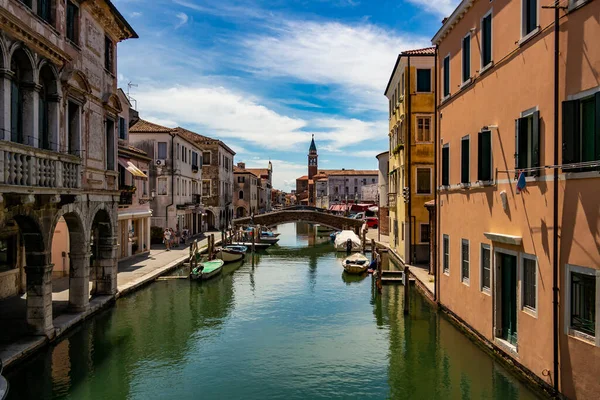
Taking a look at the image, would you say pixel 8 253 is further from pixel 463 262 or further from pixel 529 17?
pixel 529 17

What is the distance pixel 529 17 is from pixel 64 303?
16.1 meters

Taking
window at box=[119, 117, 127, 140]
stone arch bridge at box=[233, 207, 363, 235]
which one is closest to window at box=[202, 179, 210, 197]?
→ stone arch bridge at box=[233, 207, 363, 235]

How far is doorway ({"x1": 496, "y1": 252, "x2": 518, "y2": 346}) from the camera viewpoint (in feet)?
36.6

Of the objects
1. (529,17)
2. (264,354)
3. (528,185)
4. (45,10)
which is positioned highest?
(45,10)

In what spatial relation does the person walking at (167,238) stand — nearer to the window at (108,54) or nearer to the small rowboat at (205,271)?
the small rowboat at (205,271)

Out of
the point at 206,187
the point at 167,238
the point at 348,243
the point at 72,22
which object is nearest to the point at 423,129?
the point at 348,243

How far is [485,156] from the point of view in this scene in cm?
1220

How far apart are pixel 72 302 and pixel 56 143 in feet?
17.7

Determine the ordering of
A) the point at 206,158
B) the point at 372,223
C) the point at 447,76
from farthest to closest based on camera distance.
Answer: the point at 372,223
the point at 206,158
the point at 447,76

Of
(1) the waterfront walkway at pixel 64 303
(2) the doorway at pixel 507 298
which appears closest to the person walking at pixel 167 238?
(1) the waterfront walkway at pixel 64 303

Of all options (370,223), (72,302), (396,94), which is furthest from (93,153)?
(370,223)

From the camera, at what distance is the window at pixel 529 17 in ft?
32.3

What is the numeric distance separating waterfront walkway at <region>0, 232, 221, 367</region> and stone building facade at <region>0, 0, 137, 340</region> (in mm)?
357

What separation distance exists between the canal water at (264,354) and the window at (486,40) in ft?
24.9
